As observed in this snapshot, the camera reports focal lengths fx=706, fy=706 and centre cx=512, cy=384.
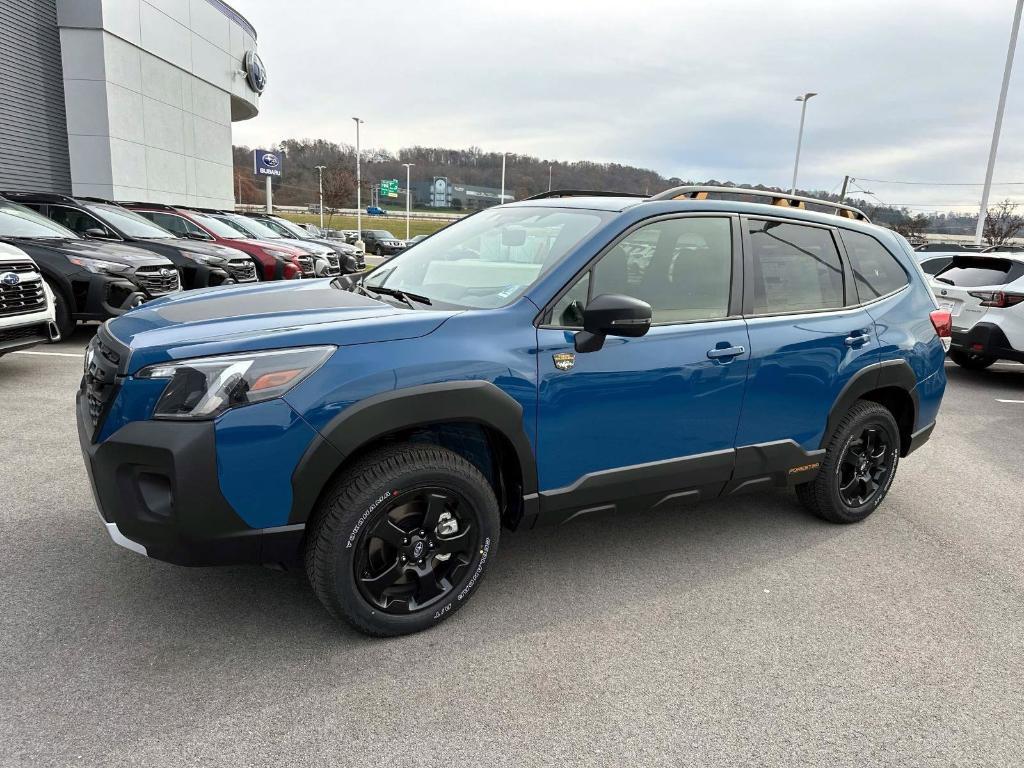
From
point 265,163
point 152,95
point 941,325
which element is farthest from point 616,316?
point 265,163

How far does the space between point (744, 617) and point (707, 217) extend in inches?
72.2

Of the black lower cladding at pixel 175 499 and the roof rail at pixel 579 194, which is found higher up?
the roof rail at pixel 579 194

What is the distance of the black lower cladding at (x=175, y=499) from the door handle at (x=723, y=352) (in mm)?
1892

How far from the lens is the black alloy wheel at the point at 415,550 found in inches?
103

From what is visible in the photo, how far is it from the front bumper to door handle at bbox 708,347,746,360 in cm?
652

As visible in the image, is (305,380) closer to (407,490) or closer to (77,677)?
(407,490)

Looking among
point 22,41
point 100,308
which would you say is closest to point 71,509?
point 100,308

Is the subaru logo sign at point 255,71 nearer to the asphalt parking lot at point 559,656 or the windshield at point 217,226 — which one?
the windshield at point 217,226

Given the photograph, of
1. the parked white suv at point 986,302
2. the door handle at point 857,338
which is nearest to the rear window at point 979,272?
the parked white suv at point 986,302

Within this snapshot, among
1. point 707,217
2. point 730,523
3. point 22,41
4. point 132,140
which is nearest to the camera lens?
point 707,217

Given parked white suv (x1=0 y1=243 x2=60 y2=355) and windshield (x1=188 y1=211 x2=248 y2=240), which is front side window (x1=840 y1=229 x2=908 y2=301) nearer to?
parked white suv (x1=0 y1=243 x2=60 y2=355)

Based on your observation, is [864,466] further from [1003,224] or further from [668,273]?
[1003,224]

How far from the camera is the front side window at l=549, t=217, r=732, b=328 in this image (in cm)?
296

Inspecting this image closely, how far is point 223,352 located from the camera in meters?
2.36
